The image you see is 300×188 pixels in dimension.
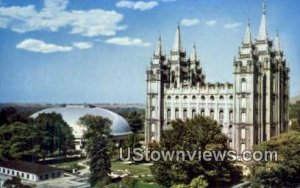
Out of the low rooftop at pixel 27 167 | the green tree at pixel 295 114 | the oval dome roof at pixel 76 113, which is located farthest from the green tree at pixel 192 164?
the green tree at pixel 295 114

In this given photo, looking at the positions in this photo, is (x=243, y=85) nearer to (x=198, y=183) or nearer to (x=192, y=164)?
(x=192, y=164)

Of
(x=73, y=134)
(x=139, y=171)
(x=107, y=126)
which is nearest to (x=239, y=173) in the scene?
(x=139, y=171)

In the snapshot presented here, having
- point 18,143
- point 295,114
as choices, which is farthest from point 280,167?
point 295,114

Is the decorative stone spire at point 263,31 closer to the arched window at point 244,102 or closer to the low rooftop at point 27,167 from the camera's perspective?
the arched window at point 244,102

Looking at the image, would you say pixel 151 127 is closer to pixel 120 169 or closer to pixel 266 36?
pixel 120 169

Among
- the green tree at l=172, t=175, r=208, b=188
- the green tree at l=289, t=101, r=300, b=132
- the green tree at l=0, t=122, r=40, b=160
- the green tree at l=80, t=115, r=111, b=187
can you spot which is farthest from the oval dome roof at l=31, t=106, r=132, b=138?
the green tree at l=289, t=101, r=300, b=132

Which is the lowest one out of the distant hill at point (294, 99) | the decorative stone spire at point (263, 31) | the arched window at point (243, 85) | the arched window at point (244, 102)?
the arched window at point (244, 102)

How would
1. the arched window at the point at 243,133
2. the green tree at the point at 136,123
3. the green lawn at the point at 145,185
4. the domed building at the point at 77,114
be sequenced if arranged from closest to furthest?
the green lawn at the point at 145,185 < the domed building at the point at 77,114 < the arched window at the point at 243,133 < the green tree at the point at 136,123

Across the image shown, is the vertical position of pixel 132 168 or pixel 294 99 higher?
pixel 294 99
